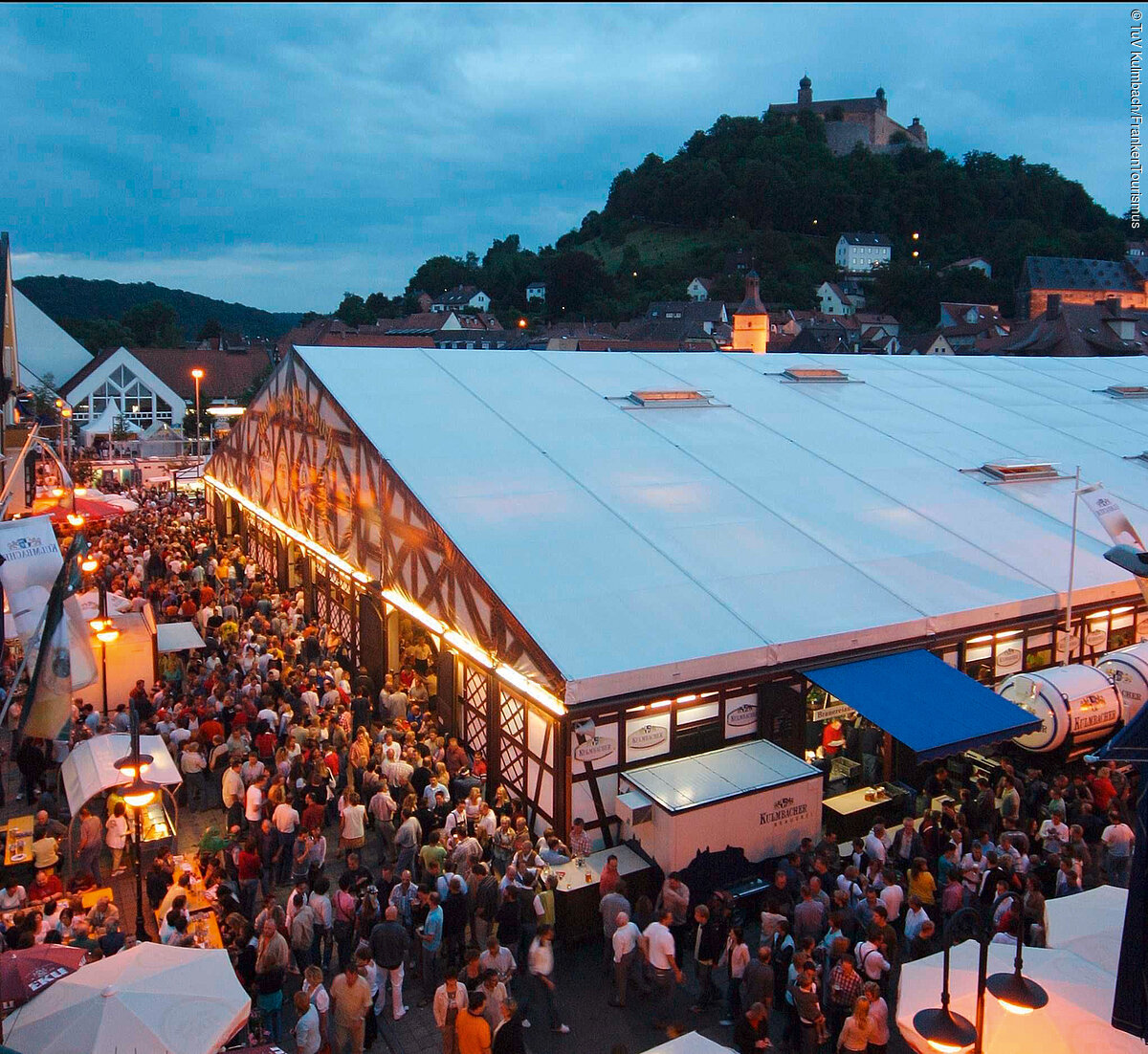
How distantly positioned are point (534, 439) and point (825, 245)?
378ft

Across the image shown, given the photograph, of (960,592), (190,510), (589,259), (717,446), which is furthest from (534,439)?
(589,259)

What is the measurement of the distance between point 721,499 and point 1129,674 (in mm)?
6545

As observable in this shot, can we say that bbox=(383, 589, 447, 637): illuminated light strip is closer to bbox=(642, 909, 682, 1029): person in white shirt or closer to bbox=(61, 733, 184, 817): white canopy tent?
bbox=(61, 733, 184, 817): white canopy tent

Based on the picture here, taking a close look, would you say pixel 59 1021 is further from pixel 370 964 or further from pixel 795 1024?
pixel 795 1024

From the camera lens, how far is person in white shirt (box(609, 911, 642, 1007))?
8859mm

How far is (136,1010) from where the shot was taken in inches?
264

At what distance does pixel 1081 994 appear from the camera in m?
6.36

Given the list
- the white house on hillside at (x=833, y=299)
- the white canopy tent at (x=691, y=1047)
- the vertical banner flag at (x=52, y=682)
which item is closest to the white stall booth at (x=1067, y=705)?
the white canopy tent at (x=691, y=1047)

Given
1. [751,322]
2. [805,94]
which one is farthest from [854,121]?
[751,322]

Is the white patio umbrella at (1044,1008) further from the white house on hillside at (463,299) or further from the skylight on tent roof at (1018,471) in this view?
the white house on hillside at (463,299)

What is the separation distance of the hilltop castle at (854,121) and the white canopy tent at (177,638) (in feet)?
488


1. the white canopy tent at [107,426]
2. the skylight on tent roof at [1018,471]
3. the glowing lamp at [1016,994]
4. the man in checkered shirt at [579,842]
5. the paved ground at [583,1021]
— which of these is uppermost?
the skylight on tent roof at [1018,471]

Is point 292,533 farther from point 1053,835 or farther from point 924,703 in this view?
point 1053,835

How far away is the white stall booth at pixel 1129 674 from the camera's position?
1389cm
